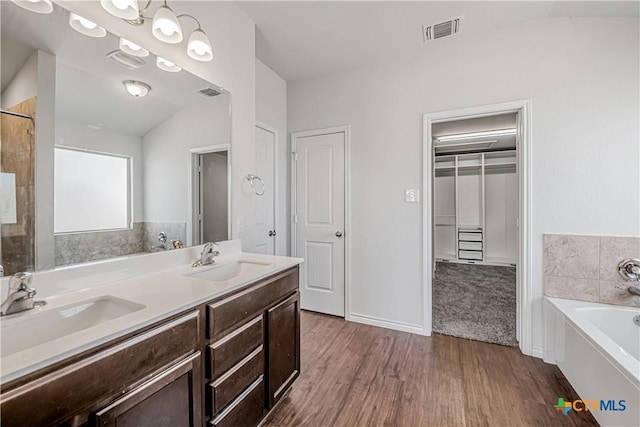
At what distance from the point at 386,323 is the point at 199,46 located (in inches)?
107

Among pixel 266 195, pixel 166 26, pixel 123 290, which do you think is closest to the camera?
pixel 123 290

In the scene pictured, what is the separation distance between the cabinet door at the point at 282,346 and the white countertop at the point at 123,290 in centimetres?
24

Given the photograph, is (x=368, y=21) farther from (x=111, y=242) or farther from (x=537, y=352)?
(x=537, y=352)

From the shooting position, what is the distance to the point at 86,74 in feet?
4.13

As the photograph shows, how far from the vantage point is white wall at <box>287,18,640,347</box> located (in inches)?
78.7

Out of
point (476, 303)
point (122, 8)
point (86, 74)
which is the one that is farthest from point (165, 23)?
point (476, 303)

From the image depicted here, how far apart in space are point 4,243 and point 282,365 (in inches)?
52.8

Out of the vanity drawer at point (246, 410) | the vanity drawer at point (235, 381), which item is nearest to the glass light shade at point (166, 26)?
the vanity drawer at point (235, 381)

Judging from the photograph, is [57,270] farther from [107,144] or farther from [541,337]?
[541,337]

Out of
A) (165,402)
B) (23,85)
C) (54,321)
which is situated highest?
(23,85)

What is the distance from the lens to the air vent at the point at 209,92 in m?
1.81

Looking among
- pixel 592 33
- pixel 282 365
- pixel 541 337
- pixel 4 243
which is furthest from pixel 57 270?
pixel 592 33

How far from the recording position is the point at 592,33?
2.05m

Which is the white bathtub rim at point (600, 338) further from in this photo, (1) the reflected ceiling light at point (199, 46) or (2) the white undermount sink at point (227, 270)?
(1) the reflected ceiling light at point (199, 46)
